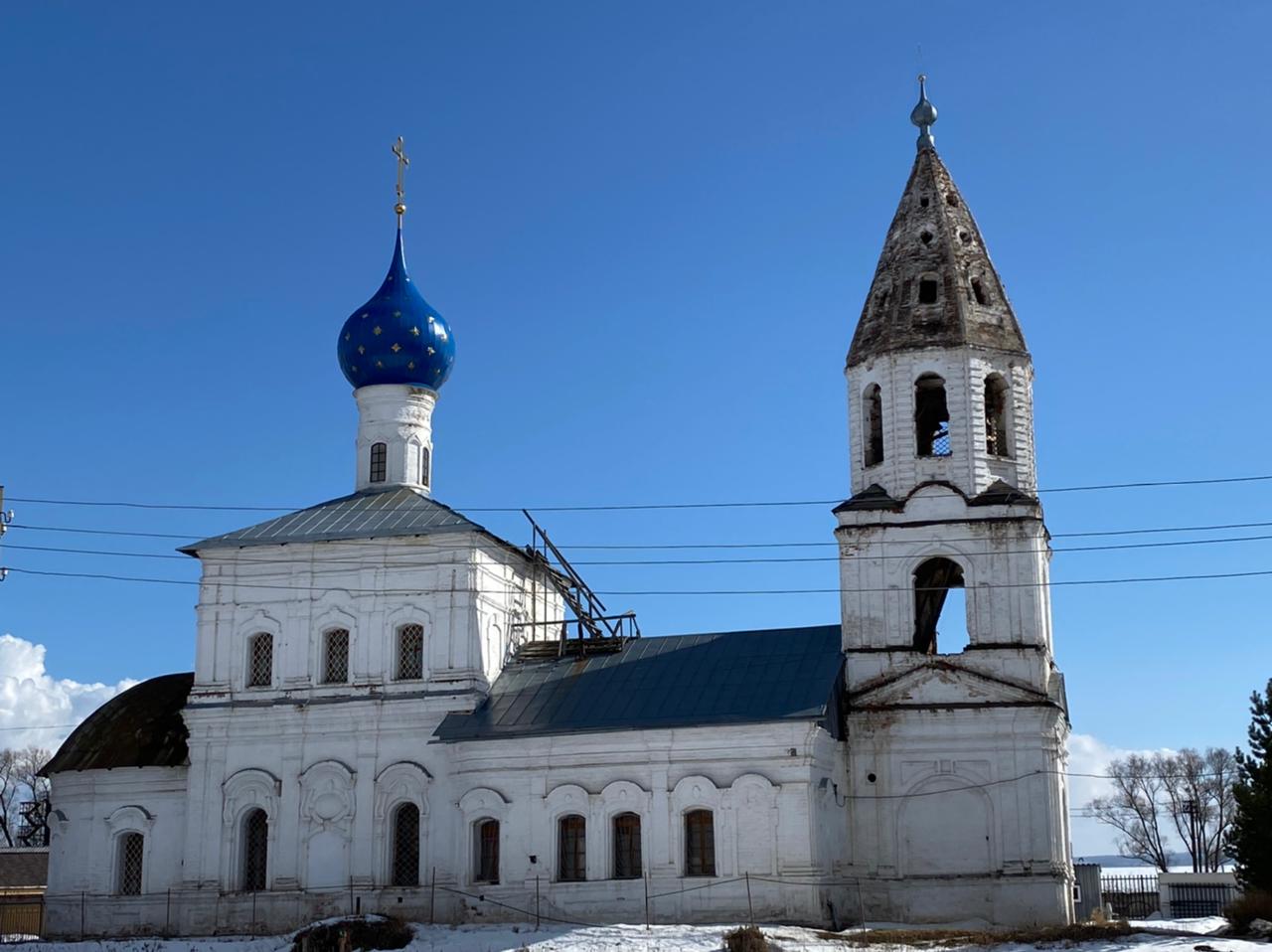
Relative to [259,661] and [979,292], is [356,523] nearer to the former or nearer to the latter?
[259,661]

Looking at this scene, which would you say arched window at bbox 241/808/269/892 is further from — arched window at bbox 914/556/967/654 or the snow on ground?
arched window at bbox 914/556/967/654

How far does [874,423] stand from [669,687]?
19.7 feet

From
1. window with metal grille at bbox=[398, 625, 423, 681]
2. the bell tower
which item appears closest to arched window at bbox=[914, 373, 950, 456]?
the bell tower

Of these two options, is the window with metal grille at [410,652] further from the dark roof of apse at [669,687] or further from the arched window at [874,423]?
the arched window at [874,423]

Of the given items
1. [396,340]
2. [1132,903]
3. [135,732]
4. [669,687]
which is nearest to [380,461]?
[396,340]

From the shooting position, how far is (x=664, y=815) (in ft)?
85.2

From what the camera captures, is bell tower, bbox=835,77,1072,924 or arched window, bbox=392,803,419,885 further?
arched window, bbox=392,803,419,885

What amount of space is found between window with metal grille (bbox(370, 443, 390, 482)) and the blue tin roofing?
1.02 m

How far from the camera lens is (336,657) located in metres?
29.0

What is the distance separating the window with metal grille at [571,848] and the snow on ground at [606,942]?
155 cm

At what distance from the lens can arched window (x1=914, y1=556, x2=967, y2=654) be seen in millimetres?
28219

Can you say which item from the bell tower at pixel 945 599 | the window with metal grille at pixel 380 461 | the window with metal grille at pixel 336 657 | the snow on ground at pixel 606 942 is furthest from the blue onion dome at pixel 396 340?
the snow on ground at pixel 606 942

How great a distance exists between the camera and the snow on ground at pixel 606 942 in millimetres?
20609

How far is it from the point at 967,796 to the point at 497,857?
7.84 m
